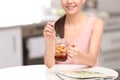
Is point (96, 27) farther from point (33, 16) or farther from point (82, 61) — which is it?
point (33, 16)

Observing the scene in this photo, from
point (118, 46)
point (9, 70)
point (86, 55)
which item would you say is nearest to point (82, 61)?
point (86, 55)

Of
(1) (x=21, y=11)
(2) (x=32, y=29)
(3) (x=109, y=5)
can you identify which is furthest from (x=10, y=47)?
(3) (x=109, y=5)

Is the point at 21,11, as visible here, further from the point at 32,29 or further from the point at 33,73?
the point at 33,73

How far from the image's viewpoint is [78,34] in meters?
1.71

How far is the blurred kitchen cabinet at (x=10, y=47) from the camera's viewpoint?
10.1 ft

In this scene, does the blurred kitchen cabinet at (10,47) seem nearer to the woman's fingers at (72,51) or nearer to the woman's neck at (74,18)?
the woman's neck at (74,18)

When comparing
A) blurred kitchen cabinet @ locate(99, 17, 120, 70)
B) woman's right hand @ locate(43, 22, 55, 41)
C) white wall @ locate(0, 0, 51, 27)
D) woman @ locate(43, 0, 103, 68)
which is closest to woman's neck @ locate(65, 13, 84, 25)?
woman @ locate(43, 0, 103, 68)

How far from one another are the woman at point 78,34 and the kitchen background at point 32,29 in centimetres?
147

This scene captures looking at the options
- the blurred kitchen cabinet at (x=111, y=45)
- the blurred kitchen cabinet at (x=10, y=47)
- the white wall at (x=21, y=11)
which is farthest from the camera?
the blurred kitchen cabinet at (x=111, y=45)

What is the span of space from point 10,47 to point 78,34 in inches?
60.4

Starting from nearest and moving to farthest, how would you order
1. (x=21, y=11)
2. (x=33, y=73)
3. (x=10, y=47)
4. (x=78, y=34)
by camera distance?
(x=33, y=73) < (x=78, y=34) < (x=10, y=47) < (x=21, y=11)

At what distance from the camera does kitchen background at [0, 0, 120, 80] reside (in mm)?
3125

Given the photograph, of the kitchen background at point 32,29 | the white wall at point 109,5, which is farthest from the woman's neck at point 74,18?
the white wall at point 109,5

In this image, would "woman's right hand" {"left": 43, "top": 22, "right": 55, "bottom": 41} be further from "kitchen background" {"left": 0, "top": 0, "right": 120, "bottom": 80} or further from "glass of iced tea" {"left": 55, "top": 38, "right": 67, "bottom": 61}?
"kitchen background" {"left": 0, "top": 0, "right": 120, "bottom": 80}
